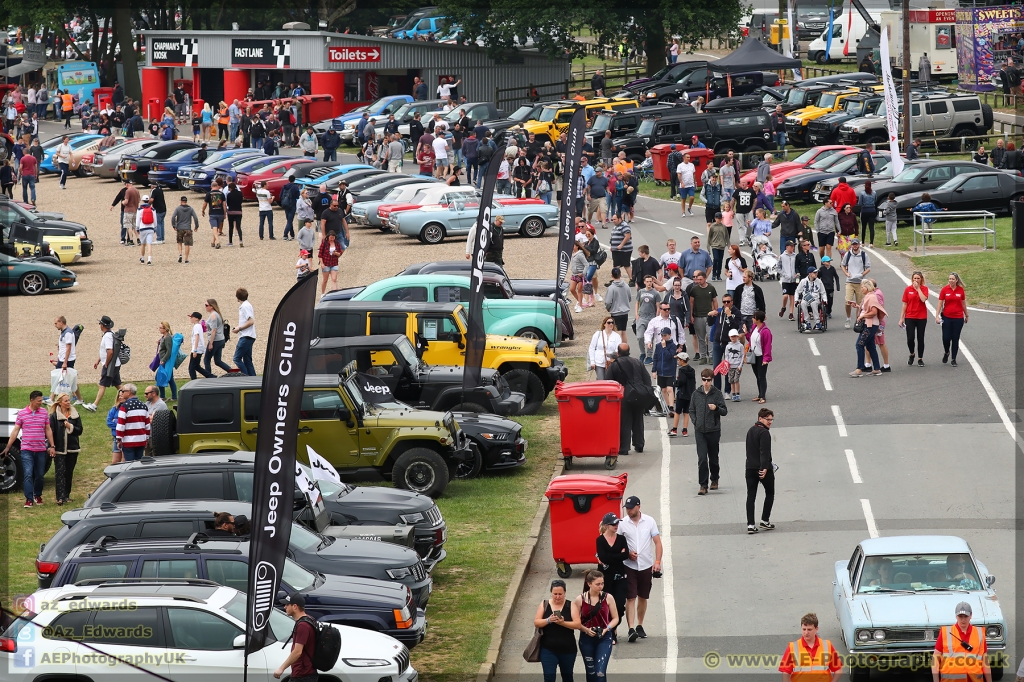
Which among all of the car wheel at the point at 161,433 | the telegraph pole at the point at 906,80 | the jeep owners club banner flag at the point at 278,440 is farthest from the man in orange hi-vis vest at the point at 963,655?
the telegraph pole at the point at 906,80

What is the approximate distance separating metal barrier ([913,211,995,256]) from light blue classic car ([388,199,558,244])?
9.45m

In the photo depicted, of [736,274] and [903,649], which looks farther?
[736,274]

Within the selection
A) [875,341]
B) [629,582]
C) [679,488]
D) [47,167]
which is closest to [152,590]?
[629,582]

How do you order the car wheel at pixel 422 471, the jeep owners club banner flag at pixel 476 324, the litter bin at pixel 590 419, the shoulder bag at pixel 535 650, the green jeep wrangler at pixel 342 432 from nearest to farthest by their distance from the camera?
the shoulder bag at pixel 535 650, the car wheel at pixel 422 471, the green jeep wrangler at pixel 342 432, the litter bin at pixel 590 419, the jeep owners club banner flag at pixel 476 324

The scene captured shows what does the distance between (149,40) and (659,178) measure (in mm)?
34845

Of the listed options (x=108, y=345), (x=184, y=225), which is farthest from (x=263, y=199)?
(x=108, y=345)

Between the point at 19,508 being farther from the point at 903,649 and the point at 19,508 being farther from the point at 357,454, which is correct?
the point at 903,649

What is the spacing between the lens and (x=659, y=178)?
43.2 m

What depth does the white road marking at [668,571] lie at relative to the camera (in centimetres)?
1257

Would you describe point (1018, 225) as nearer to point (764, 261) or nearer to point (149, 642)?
point (764, 261)

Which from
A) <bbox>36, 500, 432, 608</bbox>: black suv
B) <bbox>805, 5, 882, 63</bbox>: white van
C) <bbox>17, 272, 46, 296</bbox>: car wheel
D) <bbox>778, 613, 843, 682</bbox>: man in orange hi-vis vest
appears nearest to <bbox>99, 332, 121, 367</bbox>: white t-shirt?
<bbox>36, 500, 432, 608</bbox>: black suv

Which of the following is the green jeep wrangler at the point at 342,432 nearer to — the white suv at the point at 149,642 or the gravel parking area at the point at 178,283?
the gravel parking area at the point at 178,283

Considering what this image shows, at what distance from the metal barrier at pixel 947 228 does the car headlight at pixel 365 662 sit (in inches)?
928

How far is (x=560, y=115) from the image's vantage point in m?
48.2
